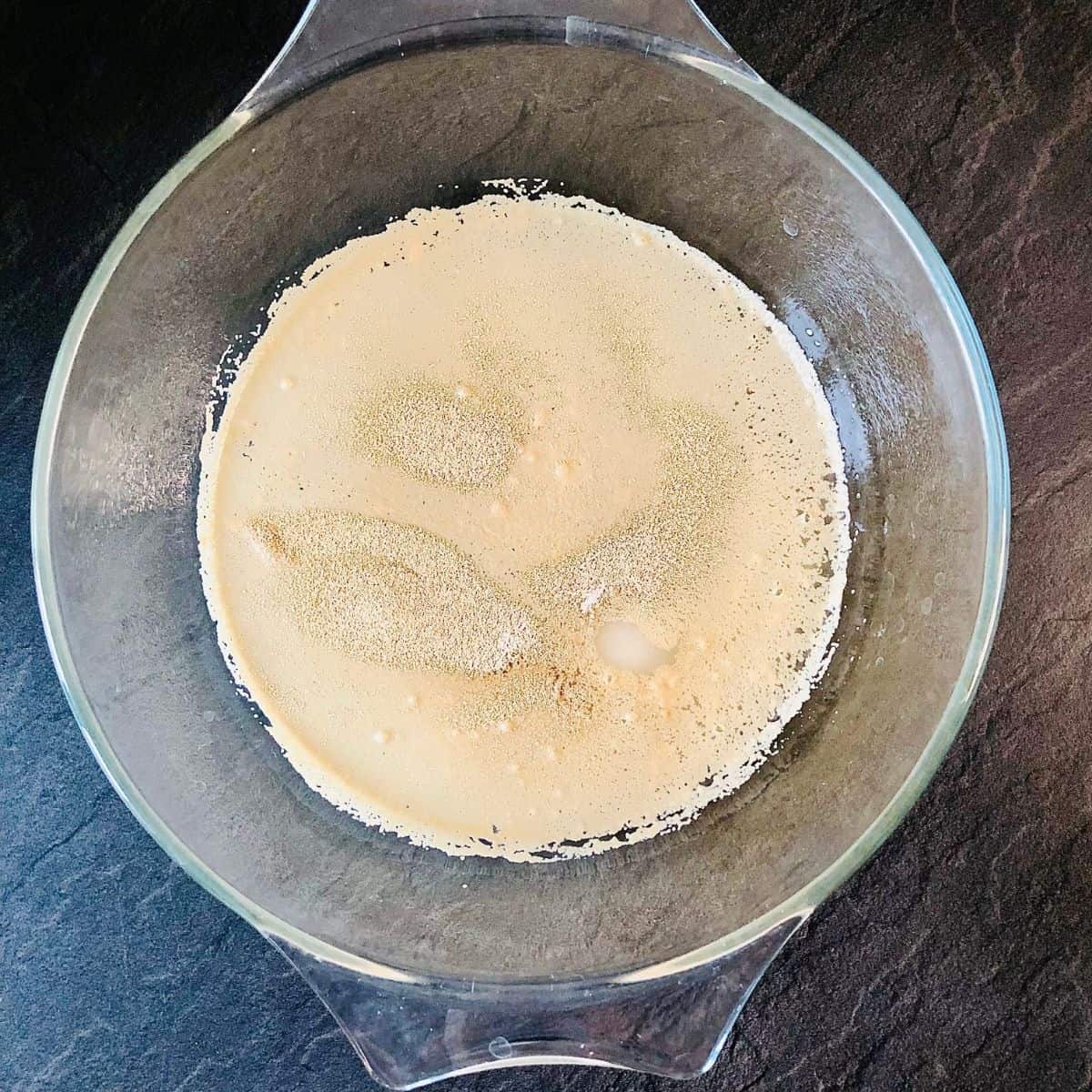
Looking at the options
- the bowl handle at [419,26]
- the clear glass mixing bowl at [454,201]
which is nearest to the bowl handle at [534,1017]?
the clear glass mixing bowl at [454,201]

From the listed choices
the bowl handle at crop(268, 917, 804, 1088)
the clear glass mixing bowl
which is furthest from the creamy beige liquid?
the bowl handle at crop(268, 917, 804, 1088)

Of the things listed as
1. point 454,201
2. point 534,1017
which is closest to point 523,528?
point 454,201

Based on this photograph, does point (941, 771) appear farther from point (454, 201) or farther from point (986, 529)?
point (454, 201)

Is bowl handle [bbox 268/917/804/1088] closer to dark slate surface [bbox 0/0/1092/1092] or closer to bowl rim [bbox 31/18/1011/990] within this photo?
bowl rim [bbox 31/18/1011/990]

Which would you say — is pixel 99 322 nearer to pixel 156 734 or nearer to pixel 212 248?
pixel 212 248

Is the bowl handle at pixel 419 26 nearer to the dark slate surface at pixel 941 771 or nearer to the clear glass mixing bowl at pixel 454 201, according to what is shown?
the clear glass mixing bowl at pixel 454 201

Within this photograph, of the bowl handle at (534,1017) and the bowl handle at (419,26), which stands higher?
the bowl handle at (419,26)

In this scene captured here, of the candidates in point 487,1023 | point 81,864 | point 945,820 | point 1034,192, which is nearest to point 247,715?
point 81,864
